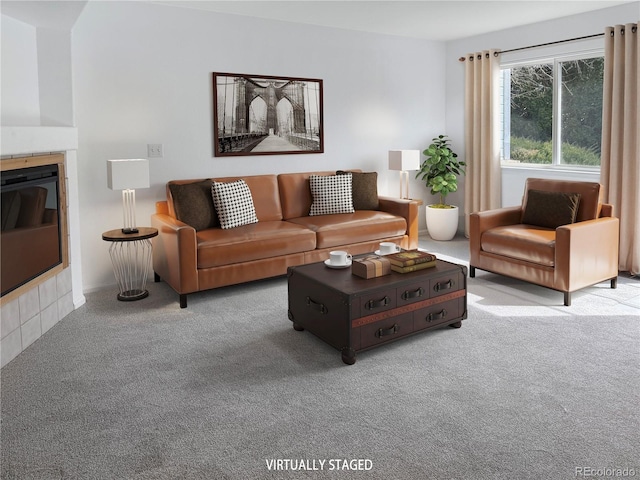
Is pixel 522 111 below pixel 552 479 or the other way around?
the other way around

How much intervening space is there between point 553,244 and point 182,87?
346 centimetres

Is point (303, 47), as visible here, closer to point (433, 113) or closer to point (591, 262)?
point (433, 113)

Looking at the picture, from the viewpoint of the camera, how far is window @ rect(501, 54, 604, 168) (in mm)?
5293

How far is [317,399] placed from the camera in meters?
2.61

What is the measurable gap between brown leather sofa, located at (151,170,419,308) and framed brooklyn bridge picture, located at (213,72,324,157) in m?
0.35

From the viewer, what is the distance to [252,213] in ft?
15.9

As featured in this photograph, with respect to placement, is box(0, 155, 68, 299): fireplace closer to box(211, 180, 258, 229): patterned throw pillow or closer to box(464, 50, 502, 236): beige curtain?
box(211, 180, 258, 229): patterned throw pillow

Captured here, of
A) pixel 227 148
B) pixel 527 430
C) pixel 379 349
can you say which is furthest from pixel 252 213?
pixel 527 430

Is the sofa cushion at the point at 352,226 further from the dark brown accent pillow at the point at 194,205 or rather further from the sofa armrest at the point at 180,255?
the sofa armrest at the point at 180,255

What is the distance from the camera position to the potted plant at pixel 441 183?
6.27 metres

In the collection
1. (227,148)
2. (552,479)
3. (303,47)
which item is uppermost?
(303,47)

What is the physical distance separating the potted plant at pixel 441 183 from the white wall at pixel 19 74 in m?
4.22

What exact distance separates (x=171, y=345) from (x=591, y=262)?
318cm

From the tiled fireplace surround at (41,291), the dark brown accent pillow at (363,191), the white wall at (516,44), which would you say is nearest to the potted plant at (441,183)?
the white wall at (516,44)
